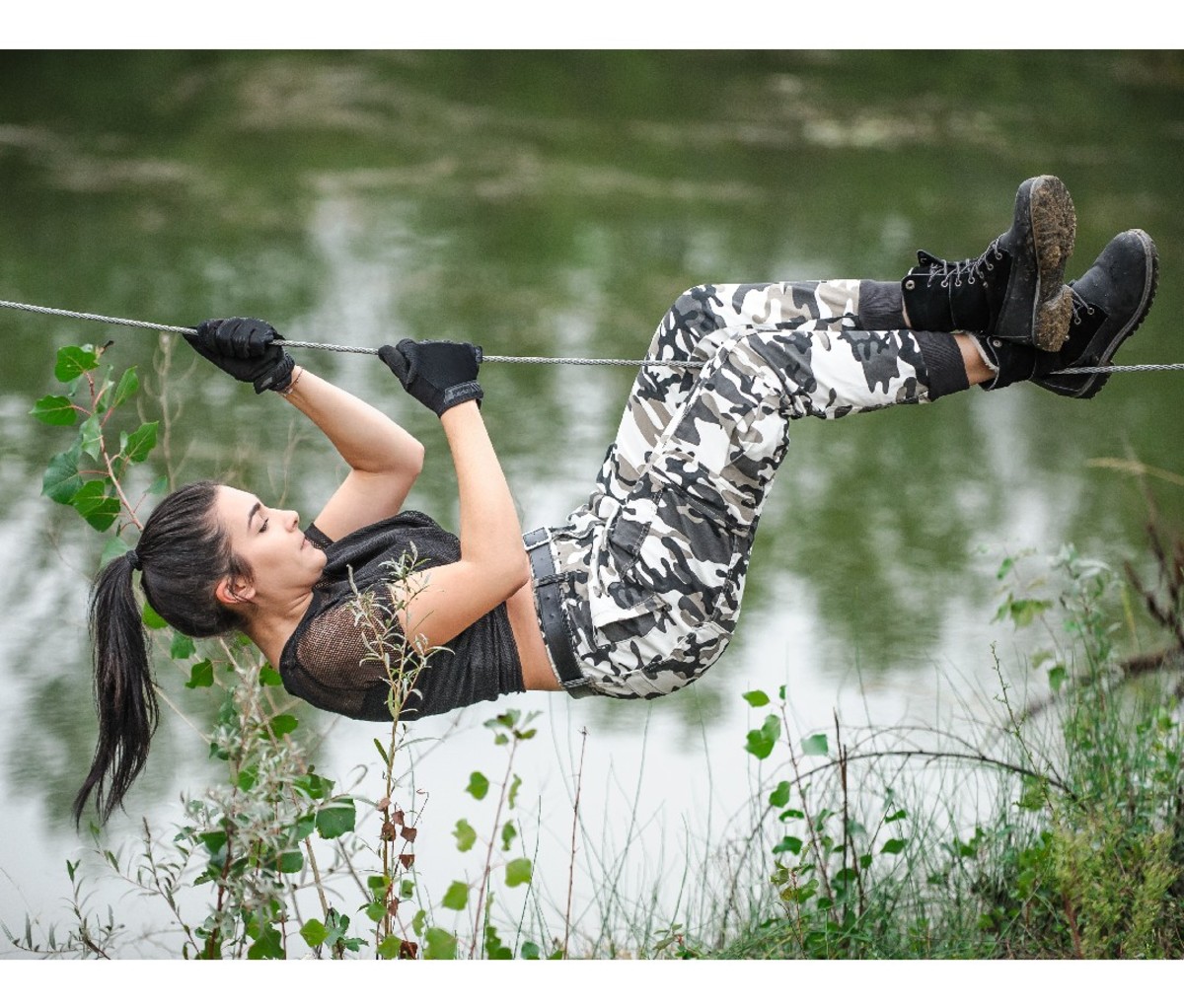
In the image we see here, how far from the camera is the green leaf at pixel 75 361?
2.34 metres

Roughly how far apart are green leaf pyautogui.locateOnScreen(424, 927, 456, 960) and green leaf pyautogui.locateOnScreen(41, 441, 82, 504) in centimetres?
91

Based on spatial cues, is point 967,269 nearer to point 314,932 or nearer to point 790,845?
point 790,845

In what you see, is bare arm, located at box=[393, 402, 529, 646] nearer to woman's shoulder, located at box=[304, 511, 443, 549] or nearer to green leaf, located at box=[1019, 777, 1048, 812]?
woman's shoulder, located at box=[304, 511, 443, 549]

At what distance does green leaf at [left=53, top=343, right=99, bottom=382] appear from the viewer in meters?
2.34

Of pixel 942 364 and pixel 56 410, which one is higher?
pixel 56 410

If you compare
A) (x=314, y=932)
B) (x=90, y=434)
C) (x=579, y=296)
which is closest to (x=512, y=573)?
(x=314, y=932)

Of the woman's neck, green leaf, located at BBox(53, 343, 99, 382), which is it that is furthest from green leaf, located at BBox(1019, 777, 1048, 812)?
green leaf, located at BBox(53, 343, 99, 382)

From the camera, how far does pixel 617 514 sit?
7.64 feet

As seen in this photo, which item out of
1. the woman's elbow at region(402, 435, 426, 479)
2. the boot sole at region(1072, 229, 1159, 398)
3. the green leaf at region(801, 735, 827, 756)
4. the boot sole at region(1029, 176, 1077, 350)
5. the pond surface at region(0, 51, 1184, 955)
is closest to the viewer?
the boot sole at region(1029, 176, 1077, 350)

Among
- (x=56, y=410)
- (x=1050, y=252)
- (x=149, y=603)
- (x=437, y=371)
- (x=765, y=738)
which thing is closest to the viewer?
(x=1050, y=252)

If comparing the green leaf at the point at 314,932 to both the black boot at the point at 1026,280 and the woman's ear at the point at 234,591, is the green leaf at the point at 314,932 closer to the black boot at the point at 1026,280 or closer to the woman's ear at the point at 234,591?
the woman's ear at the point at 234,591

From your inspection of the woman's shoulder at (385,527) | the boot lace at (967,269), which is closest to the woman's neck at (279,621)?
the woman's shoulder at (385,527)

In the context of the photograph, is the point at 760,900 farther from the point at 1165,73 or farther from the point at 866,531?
the point at 1165,73

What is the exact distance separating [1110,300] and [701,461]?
0.64 metres
